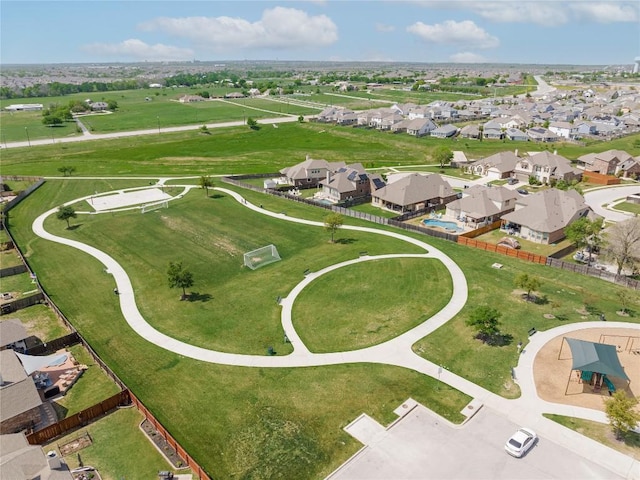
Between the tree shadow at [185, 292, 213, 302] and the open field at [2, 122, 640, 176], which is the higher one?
the open field at [2, 122, 640, 176]

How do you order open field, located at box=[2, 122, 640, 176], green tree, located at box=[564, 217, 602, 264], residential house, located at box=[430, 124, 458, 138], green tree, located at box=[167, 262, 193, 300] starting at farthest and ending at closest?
residential house, located at box=[430, 124, 458, 138] → open field, located at box=[2, 122, 640, 176] → green tree, located at box=[564, 217, 602, 264] → green tree, located at box=[167, 262, 193, 300]

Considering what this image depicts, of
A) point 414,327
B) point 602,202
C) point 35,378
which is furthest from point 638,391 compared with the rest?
point 602,202

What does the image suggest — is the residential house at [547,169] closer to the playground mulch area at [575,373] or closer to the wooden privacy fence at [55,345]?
the playground mulch area at [575,373]

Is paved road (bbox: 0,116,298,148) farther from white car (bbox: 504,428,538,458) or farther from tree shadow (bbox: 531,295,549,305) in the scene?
white car (bbox: 504,428,538,458)

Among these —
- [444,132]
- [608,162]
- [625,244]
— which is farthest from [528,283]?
[444,132]

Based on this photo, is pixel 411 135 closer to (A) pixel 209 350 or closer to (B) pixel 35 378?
(A) pixel 209 350

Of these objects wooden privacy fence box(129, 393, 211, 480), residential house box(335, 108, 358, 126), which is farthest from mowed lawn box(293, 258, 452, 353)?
residential house box(335, 108, 358, 126)

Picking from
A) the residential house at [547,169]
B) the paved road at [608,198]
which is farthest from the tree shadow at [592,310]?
the residential house at [547,169]
